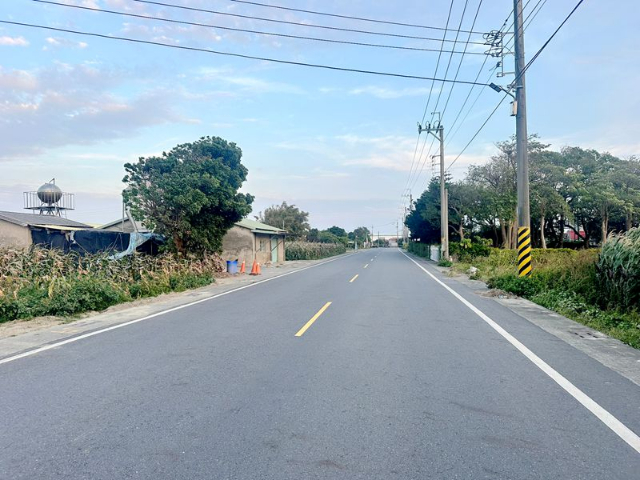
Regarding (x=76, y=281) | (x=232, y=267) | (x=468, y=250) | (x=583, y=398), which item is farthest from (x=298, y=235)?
(x=583, y=398)

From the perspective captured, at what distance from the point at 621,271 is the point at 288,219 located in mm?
56645

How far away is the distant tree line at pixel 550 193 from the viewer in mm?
41188

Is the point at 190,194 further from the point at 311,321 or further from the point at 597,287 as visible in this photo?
the point at 597,287

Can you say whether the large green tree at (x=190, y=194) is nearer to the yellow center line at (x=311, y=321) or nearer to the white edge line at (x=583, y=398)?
the yellow center line at (x=311, y=321)

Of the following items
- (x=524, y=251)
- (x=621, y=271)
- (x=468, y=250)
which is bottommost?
(x=468, y=250)

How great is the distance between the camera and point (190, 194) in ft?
64.2

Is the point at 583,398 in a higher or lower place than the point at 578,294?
lower

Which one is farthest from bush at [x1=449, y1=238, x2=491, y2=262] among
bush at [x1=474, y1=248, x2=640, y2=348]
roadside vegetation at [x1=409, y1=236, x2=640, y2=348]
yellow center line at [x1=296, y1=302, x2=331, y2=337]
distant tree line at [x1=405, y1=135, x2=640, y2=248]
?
yellow center line at [x1=296, y1=302, x2=331, y2=337]

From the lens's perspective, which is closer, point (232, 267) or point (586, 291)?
point (586, 291)

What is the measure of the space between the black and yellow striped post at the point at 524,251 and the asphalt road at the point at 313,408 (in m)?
8.28

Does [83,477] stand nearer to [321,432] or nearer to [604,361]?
[321,432]

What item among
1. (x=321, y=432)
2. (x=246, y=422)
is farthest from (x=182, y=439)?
(x=321, y=432)

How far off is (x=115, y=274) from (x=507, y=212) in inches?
1333

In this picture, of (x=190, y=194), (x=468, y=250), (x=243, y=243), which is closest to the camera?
(x=190, y=194)
